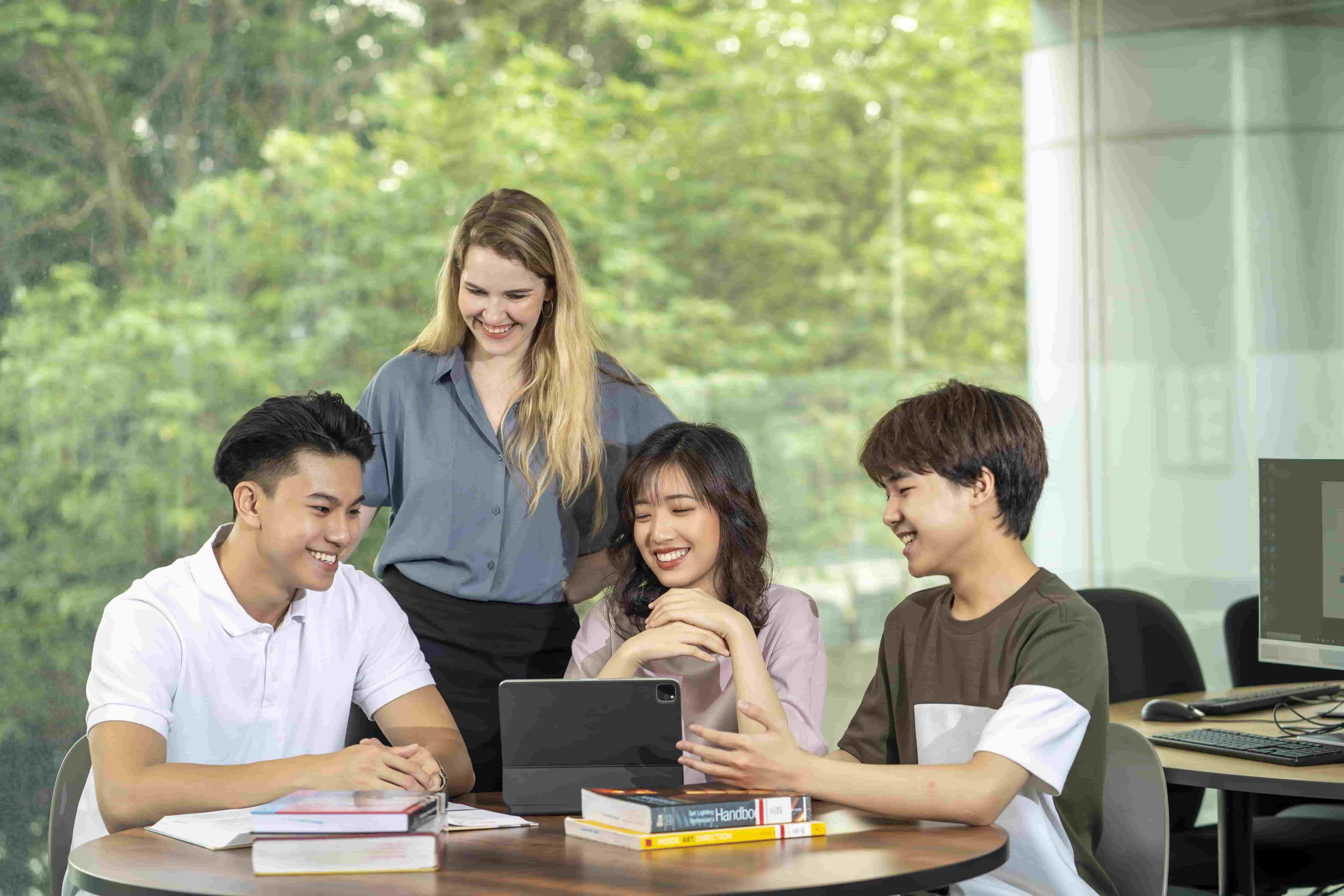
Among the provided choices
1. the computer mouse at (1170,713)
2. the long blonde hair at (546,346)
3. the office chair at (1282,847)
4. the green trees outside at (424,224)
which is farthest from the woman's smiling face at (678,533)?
the green trees outside at (424,224)

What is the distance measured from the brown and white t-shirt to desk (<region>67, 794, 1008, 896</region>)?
0.14 metres

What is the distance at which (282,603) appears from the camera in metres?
2.20

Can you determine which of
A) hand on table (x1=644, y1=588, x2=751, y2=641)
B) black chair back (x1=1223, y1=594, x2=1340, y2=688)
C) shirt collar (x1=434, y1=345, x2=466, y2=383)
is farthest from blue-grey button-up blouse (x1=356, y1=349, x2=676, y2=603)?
black chair back (x1=1223, y1=594, x2=1340, y2=688)

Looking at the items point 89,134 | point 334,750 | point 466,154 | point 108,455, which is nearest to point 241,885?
point 334,750

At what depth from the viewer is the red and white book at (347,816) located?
158 centimetres

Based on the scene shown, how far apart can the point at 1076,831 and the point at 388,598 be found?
1.17 meters

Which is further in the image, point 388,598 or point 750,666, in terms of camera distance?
point 388,598

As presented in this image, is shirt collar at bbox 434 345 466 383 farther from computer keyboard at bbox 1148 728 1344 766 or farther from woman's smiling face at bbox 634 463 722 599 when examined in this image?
computer keyboard at bbox 1148 728 1344 766

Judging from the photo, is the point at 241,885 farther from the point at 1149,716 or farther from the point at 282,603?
the point at 1149,716

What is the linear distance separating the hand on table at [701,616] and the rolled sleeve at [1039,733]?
0.41m

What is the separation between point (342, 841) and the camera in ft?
5.11

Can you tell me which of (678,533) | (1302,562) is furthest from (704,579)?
(1302,562)

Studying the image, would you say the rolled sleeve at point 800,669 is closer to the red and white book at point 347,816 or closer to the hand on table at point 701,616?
the hand on table at point 701,616

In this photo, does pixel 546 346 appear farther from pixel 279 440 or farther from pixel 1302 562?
pixel 1302 562
